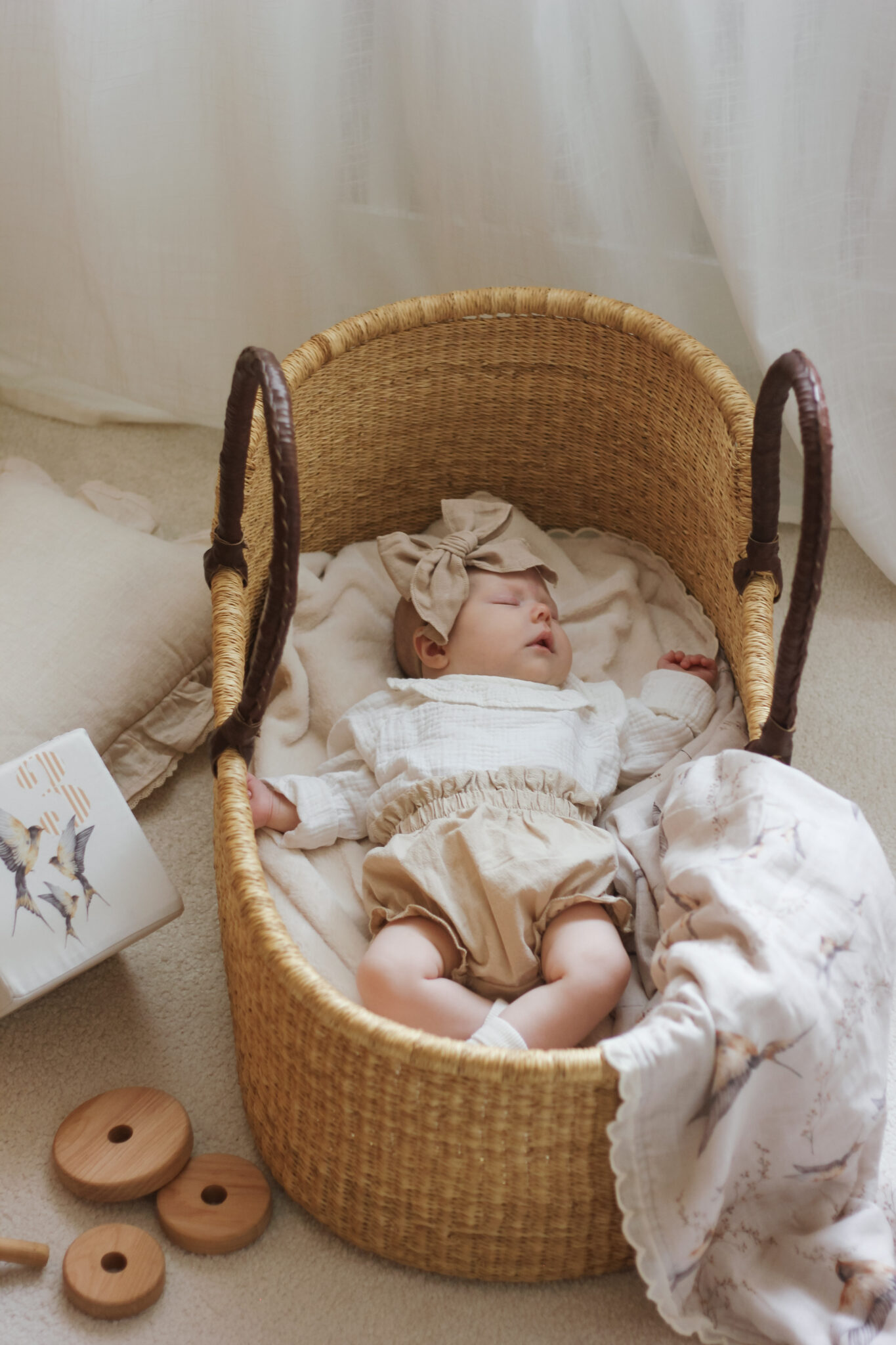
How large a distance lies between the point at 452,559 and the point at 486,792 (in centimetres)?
32

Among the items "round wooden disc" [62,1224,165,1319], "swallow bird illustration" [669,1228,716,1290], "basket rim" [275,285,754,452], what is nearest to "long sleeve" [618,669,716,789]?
"basket rim" [275,285,754,452]

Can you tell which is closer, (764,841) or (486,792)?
(764,841)

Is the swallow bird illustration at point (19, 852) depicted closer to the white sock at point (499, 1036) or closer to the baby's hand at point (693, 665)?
the white sock at point (499, 1036)

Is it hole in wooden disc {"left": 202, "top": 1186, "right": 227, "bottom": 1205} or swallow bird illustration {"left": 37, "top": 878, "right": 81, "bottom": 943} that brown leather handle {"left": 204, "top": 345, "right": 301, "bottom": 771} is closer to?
swallow bird illustration {"left": 37, "top": 878, "right": 81, "bottom": 943}

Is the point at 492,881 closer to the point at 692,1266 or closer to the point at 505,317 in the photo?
the point at 692,1266

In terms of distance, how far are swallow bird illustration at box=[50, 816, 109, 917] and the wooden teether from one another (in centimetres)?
29

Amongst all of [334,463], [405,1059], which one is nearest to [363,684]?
[334,463]

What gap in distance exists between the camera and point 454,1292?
1.10 meters

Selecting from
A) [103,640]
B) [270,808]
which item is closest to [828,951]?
[270,808]

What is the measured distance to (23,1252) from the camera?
1.08m

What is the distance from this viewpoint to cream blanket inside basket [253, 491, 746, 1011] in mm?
1304

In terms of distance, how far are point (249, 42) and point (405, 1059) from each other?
132 cm

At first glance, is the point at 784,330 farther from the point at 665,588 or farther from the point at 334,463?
the point at 334,463

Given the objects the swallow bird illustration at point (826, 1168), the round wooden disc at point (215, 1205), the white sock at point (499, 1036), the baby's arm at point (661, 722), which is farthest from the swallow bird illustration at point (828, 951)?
the round wooden disc at point (215, 1205)
